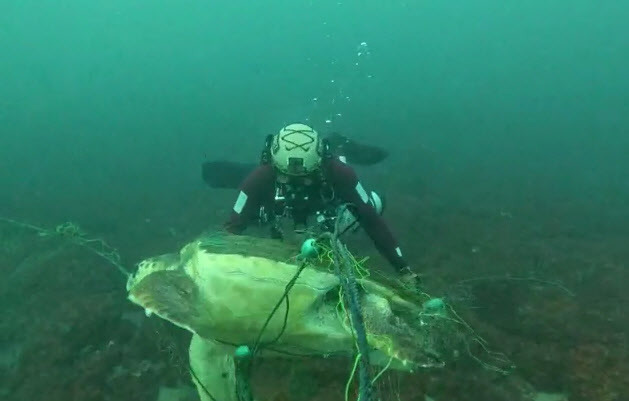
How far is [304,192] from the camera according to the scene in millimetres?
4484

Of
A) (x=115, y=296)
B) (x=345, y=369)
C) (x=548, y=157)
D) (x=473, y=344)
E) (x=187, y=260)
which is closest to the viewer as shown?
(x=187, y=260)

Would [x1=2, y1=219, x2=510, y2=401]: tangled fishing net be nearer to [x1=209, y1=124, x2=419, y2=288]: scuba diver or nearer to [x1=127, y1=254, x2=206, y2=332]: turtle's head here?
[x1=127, y1=254, x2=206, y2=332]: turtle's head

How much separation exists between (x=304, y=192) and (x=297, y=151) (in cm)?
47

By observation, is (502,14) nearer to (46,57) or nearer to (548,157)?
(46,57)

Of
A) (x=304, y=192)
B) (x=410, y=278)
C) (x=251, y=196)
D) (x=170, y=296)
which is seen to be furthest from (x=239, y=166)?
(x=170, y=296)

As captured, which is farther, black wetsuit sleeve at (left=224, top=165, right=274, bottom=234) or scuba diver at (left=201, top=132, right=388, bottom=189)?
scuba diver at (left=201, top=132, right=388, bottom=189)

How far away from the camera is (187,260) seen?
2.71m

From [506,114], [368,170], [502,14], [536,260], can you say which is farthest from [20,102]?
[502,14]

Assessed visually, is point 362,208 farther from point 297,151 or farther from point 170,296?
point 170,296

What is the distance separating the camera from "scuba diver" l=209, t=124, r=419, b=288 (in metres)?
4.24

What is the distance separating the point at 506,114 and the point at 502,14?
113056mm

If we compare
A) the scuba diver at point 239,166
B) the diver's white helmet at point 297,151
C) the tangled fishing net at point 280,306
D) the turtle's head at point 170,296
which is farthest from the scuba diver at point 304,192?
the scuba diver at point 239,166

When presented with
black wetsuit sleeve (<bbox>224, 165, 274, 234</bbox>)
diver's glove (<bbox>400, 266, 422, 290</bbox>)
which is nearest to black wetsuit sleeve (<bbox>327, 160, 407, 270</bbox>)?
diver's glove (<bbox>400, 266, 422, 290</bbox>)

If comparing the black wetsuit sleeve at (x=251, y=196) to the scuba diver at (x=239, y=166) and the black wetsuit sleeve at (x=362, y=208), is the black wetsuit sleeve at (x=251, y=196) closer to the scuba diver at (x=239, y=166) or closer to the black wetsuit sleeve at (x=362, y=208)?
the black wetsuit sleeve at (x=362, y=208)
